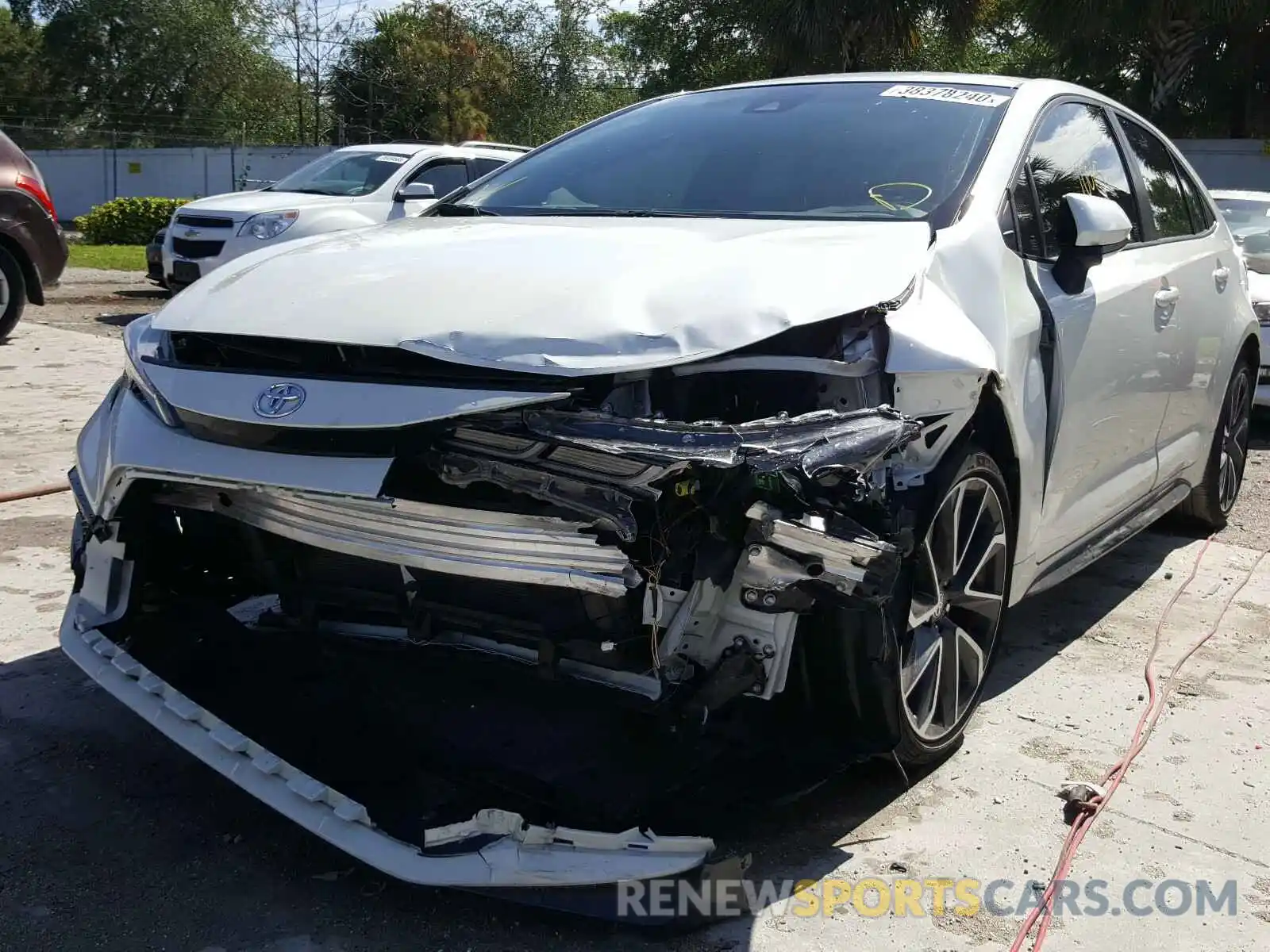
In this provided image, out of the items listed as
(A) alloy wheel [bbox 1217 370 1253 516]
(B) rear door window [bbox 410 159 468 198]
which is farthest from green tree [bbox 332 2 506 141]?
(A) alloy wheel [bbox 1217 370 1253 516]

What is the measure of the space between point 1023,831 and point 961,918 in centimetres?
45

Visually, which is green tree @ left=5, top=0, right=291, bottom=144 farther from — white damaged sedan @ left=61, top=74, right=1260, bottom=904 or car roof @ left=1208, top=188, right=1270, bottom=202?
white damaged sedan @ left=61, top=74, right=1260, bottom=904

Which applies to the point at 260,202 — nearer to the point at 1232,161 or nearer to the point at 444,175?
the point at 444,175

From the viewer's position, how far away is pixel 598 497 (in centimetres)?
234

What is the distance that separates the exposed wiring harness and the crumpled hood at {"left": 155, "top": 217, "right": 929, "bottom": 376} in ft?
4.41

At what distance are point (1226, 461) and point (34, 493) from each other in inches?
207

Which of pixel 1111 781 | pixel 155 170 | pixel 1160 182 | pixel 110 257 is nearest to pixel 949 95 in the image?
pixel 1160 182

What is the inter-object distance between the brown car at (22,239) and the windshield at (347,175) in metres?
3.00

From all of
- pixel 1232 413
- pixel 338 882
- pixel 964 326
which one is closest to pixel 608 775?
pixel 338 882

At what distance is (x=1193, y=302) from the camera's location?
4629mm

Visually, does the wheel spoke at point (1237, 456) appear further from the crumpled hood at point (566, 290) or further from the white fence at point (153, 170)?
the white fence at point (153, 170)

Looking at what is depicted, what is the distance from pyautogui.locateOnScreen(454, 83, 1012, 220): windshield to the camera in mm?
3510

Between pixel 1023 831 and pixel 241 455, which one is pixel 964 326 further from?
pixel 241 455

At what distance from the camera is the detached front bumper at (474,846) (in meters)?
2.36
